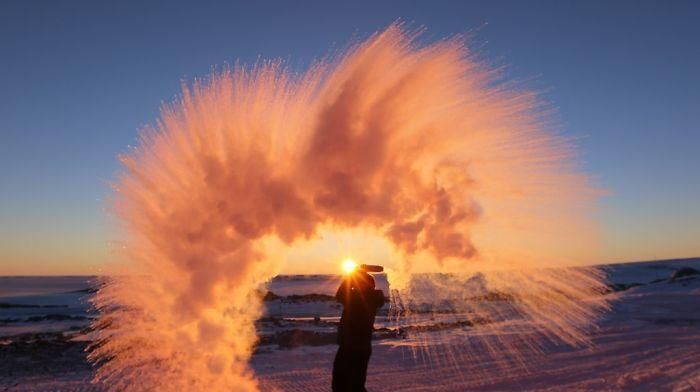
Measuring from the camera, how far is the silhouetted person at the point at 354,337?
8.77 meters

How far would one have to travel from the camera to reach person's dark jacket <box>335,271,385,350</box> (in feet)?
28.8

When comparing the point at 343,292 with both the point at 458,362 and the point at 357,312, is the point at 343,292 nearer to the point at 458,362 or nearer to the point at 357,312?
the point at 357,312

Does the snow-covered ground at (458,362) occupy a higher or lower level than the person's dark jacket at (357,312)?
lower

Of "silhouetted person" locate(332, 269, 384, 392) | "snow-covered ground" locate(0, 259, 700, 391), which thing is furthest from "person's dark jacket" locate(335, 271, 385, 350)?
"snow-covered ground" locate(0, 259, 700, 391)

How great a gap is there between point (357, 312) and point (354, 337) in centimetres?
36

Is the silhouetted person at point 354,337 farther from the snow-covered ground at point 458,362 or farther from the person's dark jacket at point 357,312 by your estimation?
the snow-covered ground at point 458,362

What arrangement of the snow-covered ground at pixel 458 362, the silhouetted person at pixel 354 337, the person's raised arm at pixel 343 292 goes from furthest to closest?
1. the snow-covered ground at pixel 458 362
2. the person's raised arm at pixel 343 292
3. the silhouetted person at pixel 354 337

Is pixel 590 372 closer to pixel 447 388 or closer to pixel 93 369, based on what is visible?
pixel 447 388

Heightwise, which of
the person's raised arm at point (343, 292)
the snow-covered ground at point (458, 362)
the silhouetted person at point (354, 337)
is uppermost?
the person's raised arm at point (343, 292)

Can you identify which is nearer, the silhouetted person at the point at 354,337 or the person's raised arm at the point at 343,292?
the silhouetted person at the point at 354,337

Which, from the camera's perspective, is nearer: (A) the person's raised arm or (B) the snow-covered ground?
(A) the person's raised arm

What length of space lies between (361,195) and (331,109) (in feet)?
6.26

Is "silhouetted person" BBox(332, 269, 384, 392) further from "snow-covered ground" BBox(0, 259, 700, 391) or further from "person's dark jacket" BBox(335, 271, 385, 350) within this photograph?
"snow-covered ground" BBox(0, 259, 700, 391)

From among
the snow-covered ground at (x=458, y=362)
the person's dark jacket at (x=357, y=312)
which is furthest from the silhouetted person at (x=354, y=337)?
the snow-covered ground at (x=458, y=362)
